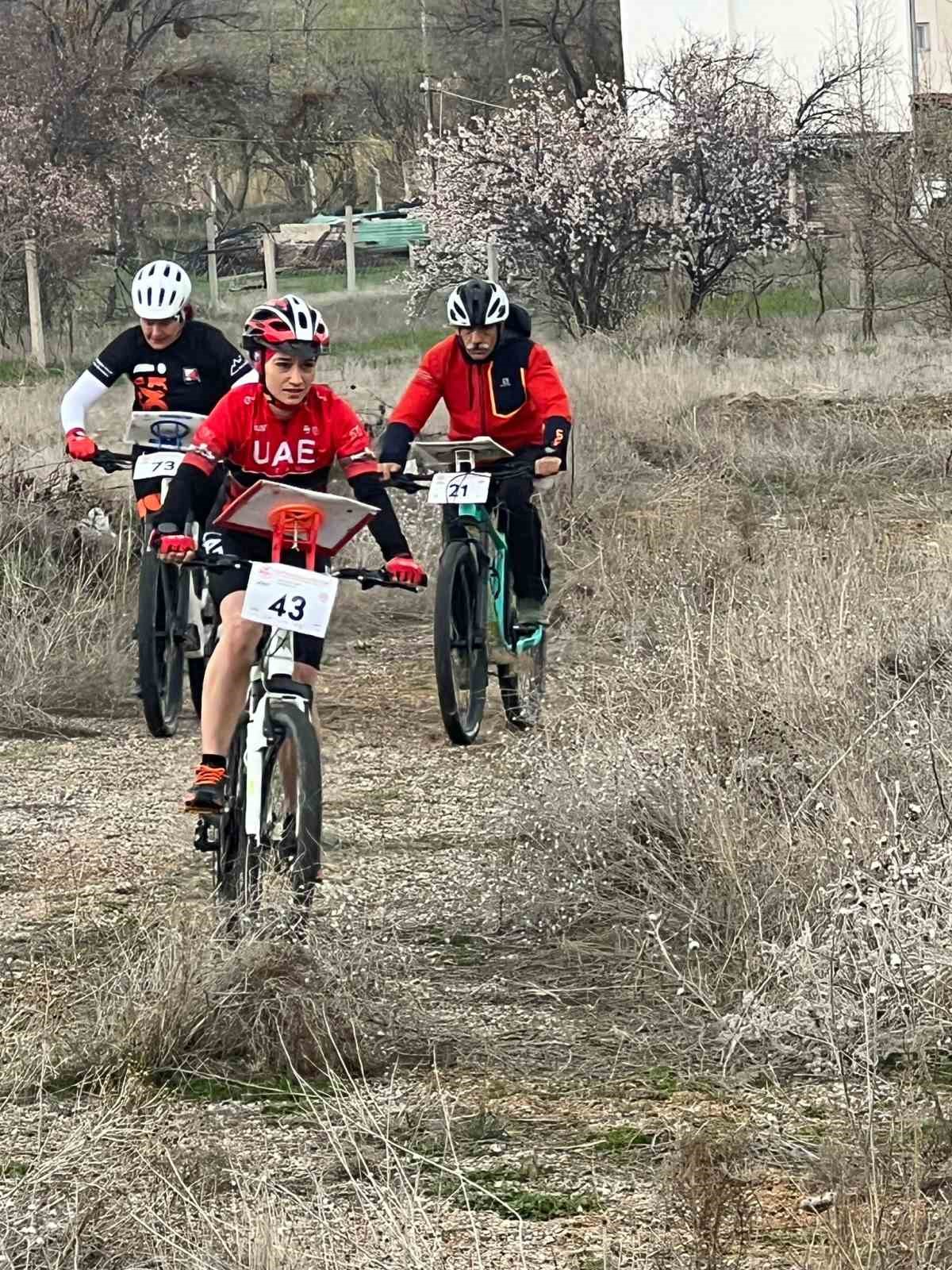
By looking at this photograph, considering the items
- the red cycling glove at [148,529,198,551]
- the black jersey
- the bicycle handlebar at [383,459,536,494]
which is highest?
the black jersey

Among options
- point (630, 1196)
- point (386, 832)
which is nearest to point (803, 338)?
point (386, 832)

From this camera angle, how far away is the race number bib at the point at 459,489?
27.9 ft

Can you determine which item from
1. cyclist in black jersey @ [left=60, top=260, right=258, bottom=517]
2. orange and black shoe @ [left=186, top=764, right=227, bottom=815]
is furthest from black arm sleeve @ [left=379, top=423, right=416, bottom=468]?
orange and black shoe @ [left=186, top=764, right=227, bottom=815]

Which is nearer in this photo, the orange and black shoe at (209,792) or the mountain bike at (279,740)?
the mountain bike at (279,740)

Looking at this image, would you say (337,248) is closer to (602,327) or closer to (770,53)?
(770,53)

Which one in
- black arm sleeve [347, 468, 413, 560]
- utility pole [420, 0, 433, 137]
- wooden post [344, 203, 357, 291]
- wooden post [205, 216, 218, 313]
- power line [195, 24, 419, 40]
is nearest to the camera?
black arm sleeve [347, 468, 413, 560]

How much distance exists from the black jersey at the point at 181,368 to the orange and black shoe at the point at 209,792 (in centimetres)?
347

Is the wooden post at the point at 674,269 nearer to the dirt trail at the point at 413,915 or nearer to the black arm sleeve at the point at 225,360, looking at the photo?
the dirt trail at the point at 413,915

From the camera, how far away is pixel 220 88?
54406 mm

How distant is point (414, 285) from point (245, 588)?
2982cm

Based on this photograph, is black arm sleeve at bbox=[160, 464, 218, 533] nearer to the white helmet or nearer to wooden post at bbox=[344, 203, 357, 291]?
the white helmet

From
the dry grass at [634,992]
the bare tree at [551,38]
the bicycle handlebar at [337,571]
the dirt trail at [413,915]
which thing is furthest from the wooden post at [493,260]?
the bicycle handlebar at [337,571]

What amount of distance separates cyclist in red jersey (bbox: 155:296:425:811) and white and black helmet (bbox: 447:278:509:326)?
2061 mm

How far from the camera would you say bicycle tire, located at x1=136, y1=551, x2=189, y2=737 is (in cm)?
862
